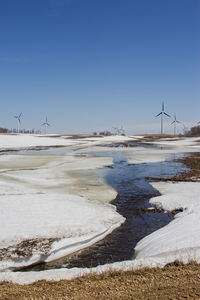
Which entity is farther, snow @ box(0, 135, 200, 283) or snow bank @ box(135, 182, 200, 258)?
snow bank @ box(135, 182, 200, 258)

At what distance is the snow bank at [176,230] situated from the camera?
7.44 metres

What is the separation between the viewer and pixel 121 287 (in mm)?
5109

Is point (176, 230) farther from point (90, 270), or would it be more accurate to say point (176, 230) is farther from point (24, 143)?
point (24, 143)

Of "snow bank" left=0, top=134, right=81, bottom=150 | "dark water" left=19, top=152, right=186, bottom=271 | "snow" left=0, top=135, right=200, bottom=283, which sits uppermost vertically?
"snow bank" left=0, top=134, right=81, bottom=150

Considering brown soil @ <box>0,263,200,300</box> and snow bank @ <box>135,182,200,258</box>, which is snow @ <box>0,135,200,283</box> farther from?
brown soil @ <box>0,263,200,300</box>

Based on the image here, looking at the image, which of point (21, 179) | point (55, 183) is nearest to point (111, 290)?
point (55, 183)

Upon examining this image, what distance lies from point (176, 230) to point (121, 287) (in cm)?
423

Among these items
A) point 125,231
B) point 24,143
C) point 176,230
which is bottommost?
point 125,231

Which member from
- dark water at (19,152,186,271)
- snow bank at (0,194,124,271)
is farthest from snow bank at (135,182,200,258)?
snow bank at (0,194,124,271)

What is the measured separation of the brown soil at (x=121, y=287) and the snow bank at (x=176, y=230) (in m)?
1.51

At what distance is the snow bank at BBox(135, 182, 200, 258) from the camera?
7438 millimetres

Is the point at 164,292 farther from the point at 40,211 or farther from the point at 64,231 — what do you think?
the point at 40,211

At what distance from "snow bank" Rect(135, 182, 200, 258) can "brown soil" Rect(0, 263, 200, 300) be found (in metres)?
1.51

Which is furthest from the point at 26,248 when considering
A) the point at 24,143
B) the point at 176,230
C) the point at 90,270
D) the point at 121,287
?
the point at 24,143
